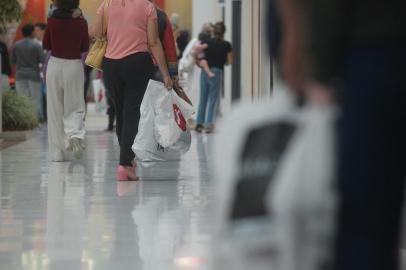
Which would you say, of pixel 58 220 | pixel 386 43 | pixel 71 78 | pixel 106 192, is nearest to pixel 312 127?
pixel 386 43

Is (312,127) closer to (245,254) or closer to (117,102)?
(245,254)

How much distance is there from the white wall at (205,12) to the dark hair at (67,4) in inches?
582

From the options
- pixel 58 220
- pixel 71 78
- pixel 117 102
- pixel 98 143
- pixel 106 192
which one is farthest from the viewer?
pixel 98 143

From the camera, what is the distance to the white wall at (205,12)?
2667cm

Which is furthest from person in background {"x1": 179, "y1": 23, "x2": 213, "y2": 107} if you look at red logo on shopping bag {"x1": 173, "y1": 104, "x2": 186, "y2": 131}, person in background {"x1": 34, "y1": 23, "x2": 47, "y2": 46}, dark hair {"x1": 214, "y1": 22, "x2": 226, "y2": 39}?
red logo on shopping bag {"x1": 173, "y1": 104, "x2": 186, "y2": 131}

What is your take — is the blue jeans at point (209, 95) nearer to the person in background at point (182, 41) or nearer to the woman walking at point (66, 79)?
the person in background at point (182, 41)

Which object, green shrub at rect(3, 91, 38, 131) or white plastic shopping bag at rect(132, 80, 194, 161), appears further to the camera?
green shrub at rect(3, 91, 38, 131)

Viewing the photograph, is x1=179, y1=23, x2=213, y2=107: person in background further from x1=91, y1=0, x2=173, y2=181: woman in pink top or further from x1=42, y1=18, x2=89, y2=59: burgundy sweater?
x1=91, y1=0, x2=173, y2=181: woman in pink top

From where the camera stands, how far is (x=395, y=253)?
2.41m

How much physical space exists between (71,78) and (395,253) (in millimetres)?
9600

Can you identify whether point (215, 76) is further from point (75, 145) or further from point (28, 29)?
point (75, 145)

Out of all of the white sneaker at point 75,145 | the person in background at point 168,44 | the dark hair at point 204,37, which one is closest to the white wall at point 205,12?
the dark hair at point 204,37

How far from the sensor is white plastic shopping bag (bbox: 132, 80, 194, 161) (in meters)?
9.44

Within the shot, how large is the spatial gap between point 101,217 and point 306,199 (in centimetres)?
505
